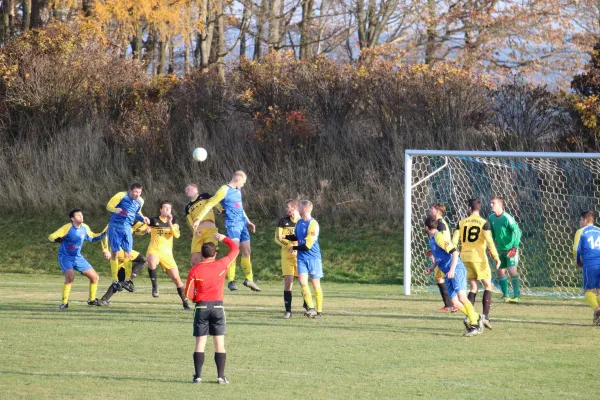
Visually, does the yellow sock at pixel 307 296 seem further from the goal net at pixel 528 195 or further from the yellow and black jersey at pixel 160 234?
the goal net at pixel 528 195

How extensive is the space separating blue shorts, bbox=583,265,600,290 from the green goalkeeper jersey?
361 cm

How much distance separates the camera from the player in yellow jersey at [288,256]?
46.1 ft

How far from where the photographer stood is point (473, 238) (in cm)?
1373

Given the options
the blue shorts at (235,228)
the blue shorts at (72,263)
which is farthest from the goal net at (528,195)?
the blue shorts at (72,263)

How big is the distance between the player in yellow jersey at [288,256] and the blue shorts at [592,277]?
13.7 ft

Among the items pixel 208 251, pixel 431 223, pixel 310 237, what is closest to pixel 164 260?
pixel 310 237

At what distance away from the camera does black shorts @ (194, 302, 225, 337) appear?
28.9ft

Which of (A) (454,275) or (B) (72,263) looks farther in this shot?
(B) (72,263)

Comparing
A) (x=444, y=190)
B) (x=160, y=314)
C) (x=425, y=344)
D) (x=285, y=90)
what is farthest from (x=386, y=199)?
(x=425, y=344)

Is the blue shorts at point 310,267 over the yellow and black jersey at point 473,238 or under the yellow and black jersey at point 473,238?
under

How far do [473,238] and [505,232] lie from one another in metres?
3.22

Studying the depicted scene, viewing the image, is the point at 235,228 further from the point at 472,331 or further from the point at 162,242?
the point at 472,331

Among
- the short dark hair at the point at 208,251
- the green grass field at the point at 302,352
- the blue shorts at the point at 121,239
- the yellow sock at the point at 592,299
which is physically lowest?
the green grass field at the point at 302,352

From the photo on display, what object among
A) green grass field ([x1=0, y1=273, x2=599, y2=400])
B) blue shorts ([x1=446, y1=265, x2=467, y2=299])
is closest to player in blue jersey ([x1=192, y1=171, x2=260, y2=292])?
green grass field ([x1=0, y1=273, x2=599, y2=400])
